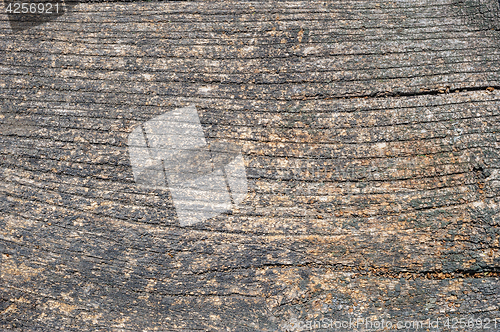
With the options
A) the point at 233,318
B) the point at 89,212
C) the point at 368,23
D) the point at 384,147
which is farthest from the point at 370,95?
the point at 89,212

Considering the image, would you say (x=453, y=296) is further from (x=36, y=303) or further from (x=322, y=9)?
(x=36, y=303)

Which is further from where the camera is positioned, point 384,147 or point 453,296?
point 384,147

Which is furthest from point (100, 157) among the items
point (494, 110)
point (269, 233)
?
point (494, 110)

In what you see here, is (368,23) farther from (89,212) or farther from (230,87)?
(89,212)

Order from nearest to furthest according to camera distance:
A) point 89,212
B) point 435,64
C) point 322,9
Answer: point 89,212 → point 435,64 → point 322,9

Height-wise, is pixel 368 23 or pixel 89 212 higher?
pixel 368 23

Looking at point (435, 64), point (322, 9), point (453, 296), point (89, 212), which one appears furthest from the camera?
point (322, 9)

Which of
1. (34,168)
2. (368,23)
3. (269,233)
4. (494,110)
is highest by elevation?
(368,23)
